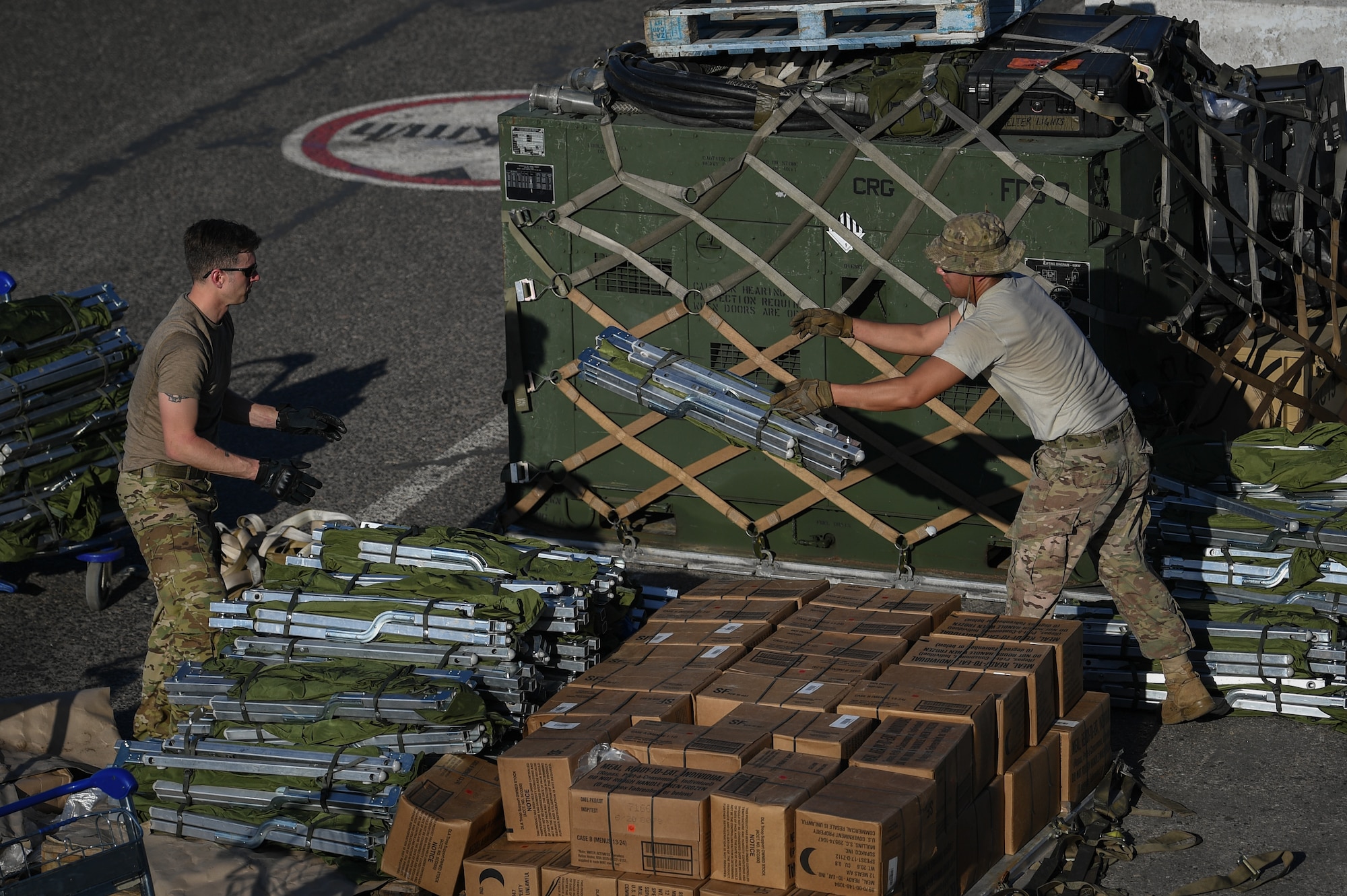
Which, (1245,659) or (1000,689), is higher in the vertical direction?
(1000,689)

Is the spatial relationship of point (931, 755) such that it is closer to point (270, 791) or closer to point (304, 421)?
point (270, 791)

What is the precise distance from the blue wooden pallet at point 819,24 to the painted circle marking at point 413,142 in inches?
262

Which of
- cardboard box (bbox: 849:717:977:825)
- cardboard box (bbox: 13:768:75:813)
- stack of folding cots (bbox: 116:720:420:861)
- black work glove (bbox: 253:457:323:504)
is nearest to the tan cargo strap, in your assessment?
cardboard box (bbox: 849:717:977:825)

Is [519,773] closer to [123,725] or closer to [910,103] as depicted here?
[123,725]

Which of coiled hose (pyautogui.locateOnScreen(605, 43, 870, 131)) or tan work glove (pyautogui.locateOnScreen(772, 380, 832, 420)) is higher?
coiled hose (pyautogui.locateOnScreen(605, 43, 870, 131))

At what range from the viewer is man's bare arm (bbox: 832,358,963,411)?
21.6ft

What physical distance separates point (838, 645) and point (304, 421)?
112 inches

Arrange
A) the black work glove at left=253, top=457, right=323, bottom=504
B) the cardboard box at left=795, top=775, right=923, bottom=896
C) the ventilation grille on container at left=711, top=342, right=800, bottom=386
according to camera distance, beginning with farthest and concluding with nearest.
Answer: the ventilation grille on container at left=711, top=342, right=800, bottom=386
the black work glove at left=253, top=457, right=323, bottom=504
the cardboard box at left=795, top=775, right=923, bottom=896

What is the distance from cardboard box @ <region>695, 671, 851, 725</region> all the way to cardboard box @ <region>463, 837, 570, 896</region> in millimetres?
778

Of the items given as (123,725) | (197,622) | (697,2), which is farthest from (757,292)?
(123,725)

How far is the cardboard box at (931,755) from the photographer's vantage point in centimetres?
552

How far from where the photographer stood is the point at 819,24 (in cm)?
827

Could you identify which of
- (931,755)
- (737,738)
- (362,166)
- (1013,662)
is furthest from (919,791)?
(362,166)

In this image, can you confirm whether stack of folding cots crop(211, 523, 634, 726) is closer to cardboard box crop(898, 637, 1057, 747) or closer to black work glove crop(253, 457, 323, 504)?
black work glove crop(253, 457, 323, 504)
